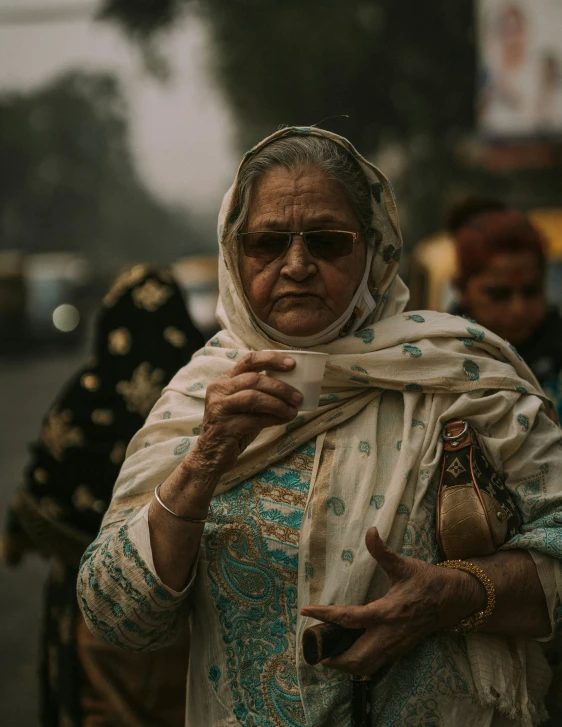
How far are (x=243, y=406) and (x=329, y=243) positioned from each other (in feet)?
1.51

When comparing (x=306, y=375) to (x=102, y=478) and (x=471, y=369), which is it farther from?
(x=102, y=478)

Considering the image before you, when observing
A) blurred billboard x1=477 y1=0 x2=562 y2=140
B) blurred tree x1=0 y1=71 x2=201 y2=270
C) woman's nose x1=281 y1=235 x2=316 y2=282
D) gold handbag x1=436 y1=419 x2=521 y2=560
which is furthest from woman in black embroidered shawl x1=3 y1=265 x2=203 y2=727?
blurred tree x1=0 y1=71 x2=201 y2=270

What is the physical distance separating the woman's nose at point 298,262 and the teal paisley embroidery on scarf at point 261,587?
400 millimetres

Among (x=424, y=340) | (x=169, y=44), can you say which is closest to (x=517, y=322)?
(x=424, y=340)

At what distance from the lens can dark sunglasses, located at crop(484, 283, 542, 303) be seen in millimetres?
3440

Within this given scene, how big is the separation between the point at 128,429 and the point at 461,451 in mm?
1306

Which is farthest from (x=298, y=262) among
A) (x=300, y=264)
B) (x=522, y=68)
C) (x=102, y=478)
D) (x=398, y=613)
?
(x=522, y=68)

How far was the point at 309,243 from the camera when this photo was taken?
1.97 meters

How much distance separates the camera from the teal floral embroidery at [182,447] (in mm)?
2004

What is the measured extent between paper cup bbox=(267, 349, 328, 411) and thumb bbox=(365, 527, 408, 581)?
10.6 inches

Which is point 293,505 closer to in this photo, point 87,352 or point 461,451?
point 461,451

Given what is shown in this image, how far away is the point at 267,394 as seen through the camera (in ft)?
5.57

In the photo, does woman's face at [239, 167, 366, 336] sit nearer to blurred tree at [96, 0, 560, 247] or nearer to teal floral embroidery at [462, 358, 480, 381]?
teal floral embroidery at [462, 358, 480, 381]

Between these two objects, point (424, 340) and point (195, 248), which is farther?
point (195, 248)
